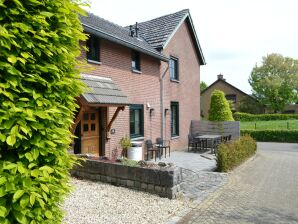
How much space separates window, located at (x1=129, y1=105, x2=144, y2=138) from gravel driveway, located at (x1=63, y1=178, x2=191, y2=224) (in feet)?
19.4

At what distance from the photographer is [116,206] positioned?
635cm

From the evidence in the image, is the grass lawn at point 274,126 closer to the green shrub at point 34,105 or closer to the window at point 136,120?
the window at point 136,120

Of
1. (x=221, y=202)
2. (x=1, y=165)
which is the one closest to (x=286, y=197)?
(x=221, y=202)

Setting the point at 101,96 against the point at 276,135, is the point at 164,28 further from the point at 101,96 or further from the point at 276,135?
the point at 276,135

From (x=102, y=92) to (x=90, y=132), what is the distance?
1.80m

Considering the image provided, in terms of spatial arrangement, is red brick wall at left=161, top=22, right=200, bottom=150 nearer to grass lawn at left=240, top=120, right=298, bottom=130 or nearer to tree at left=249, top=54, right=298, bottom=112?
grass lawn at left=240, top=120, right=298, bottom=130

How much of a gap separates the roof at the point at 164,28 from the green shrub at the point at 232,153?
6973mm

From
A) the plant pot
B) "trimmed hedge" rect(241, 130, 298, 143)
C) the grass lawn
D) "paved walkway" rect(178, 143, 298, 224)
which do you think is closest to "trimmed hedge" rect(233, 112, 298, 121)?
the grass lawn

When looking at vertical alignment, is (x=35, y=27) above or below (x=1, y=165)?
above

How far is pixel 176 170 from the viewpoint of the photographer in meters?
7.24

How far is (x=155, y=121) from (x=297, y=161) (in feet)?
24.2

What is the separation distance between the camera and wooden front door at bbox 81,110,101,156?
10609 millimetres

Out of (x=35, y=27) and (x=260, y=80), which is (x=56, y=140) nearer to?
(x=35, y=27)

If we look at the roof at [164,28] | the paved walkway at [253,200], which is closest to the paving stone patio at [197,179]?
the paved walkway at [253,200]
